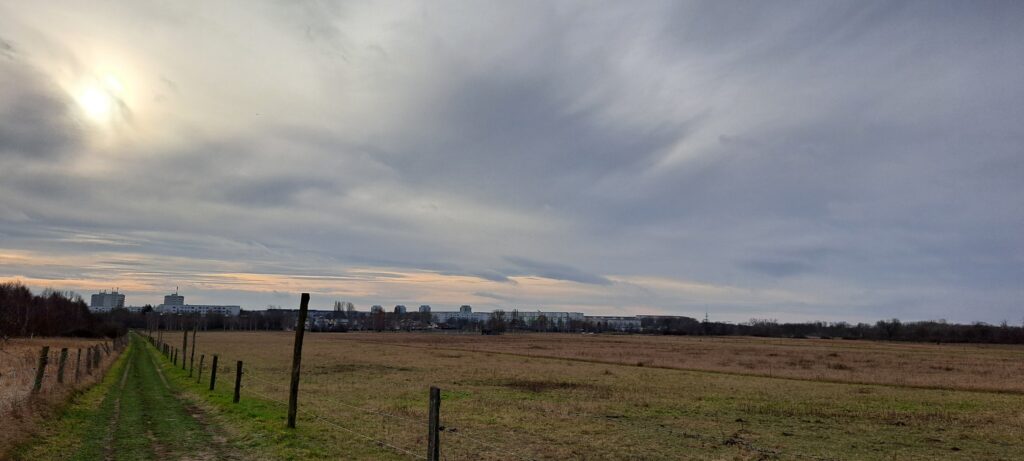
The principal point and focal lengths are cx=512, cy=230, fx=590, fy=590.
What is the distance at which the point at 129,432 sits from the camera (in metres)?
17.8

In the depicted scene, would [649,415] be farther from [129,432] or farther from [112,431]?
[112,431]

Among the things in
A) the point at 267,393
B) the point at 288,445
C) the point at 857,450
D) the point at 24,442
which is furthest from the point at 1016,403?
the point at 24,442

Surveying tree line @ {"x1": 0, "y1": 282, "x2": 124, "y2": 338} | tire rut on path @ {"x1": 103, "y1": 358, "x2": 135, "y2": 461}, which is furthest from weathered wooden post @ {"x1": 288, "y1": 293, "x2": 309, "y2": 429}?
tree line @ {"x1": 0, "y1": 282, "x2": 124, "y2": 338}

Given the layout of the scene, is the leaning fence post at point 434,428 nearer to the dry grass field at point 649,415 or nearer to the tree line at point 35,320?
the dry grass field at point 649,415

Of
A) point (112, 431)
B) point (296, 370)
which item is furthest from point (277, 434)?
point (112, 431)

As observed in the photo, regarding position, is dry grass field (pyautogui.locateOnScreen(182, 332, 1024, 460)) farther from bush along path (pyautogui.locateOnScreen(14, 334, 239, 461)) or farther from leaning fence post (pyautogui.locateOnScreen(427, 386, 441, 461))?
leaning fence post (pyautogui.locateOnScreen(427, 386, 441, 461))

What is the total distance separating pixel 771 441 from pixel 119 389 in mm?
30368

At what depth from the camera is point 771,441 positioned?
19953mm

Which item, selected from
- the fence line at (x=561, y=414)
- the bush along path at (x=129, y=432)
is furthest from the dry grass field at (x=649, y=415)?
the bush along path at (x=129, y=432)

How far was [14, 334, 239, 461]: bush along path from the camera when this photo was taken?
1470cm

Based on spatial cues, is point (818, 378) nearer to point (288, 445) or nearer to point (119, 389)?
point (288, 445)

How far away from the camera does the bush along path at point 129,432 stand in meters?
14.7

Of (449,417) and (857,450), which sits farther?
(449,417)

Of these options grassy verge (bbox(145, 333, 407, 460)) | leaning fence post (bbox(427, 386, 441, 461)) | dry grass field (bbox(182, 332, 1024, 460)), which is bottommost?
dry grass field (bbox(182, 332, 1024, 460))
